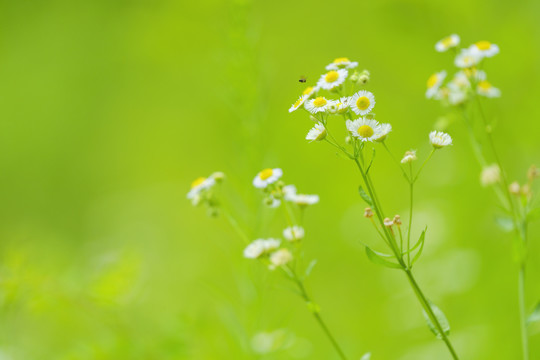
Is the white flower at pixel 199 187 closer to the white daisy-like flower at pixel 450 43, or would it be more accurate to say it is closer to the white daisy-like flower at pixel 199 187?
the white daisy-like flower at pixel 199 187

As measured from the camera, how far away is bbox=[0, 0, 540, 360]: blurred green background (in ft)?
2.44

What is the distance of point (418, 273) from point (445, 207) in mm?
129

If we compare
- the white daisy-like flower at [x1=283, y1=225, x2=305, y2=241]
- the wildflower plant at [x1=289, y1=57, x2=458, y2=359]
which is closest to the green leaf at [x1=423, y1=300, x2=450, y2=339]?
the wildflower plant at [x1=289, y1=57, x2=458, y2=359]

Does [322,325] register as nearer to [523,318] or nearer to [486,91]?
[523,318]

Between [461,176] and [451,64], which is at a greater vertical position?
[451,64]

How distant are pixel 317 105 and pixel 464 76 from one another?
18cm

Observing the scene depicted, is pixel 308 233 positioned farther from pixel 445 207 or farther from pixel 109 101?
pixel 109 101

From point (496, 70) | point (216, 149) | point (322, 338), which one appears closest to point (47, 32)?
Result: point (216, 149)

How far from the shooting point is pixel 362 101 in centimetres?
40

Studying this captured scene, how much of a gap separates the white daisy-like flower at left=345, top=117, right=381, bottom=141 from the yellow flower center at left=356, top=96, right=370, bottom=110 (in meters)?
0.01

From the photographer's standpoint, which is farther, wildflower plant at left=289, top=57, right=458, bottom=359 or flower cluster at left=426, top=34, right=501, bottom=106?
flower cluster at left=426, top=34, right=501, bottom=106

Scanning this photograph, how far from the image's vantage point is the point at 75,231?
1.98 meters

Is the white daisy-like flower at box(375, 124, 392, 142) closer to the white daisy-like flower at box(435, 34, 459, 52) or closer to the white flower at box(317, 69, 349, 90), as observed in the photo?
the white flower at box(317, 69, 349, 90)

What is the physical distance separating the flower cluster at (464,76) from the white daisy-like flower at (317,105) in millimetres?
135
